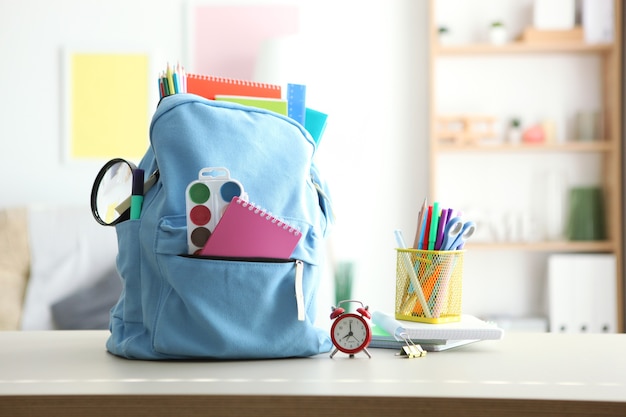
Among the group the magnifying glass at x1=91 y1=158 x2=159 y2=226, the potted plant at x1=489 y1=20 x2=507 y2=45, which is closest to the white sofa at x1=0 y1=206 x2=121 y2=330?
the potted plant at x1=489 y1=20 x2=507 y2=45

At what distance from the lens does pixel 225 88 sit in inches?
40.9

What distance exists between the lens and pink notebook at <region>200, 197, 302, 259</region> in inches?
35.1

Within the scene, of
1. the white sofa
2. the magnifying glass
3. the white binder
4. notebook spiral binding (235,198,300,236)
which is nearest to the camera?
notebook spiral binding (235,198,300,236)

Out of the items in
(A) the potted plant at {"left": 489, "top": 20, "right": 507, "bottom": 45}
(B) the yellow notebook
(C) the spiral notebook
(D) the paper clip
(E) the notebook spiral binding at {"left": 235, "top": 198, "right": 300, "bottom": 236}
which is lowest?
(D) the paper clip

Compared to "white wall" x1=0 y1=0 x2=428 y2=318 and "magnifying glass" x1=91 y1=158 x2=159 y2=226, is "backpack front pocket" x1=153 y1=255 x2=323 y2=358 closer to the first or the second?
"magnifying glass" x1=91 y1=158 x2=159 y2=226

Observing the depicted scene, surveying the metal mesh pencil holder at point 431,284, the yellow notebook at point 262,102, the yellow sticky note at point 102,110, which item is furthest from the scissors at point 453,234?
the yellow sticky note at point 102,110

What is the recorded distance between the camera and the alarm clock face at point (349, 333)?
0.93m

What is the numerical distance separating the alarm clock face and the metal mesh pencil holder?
121 millimetres

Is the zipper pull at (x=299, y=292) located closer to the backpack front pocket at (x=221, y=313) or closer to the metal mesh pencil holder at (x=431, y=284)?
the backpack front pocket at (x=221, y=313)

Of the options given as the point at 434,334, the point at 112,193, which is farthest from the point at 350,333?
the point at 112,193

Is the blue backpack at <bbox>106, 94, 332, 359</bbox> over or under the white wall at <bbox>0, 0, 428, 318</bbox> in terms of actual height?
under

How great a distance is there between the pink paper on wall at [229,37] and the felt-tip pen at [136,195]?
8.12 feet

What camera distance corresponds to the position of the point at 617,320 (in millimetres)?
3258

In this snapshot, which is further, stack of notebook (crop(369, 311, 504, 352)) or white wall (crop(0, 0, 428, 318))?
white wall (crop(0, 0, 428, 318))
